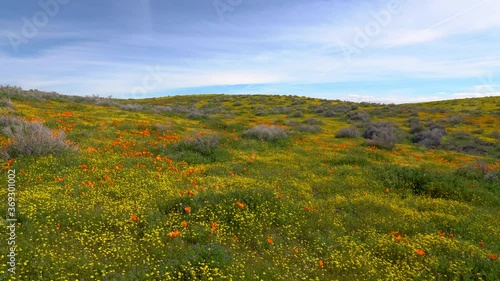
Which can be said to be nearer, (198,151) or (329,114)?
(198,151)

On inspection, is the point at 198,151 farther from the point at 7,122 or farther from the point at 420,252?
the point at 420,252

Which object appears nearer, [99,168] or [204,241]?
[204,241]

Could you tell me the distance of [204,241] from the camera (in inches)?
258

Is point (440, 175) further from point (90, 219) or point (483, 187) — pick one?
point (90, 219)

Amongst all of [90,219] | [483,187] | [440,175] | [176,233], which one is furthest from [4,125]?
[483,187]

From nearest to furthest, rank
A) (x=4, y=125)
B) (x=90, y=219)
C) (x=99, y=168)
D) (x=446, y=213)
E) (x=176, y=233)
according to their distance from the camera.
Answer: (x=176, y=233) < (x=90, y=219) < (x=446, y=213) < (x=99, y=168) < (x=4, y=125)

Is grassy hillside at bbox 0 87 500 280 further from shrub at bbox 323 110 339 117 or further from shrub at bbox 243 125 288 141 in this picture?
shrub at bbox 323 110 339 117

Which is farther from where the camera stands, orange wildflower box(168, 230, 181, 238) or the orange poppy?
the orange poppy

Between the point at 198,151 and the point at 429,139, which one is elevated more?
the point at 198,151

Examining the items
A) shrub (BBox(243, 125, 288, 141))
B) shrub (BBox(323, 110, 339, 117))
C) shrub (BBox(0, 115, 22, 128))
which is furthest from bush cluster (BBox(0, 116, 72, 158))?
shrub (BBox(323, 110, 339, 117))

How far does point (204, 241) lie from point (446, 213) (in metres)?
7.31

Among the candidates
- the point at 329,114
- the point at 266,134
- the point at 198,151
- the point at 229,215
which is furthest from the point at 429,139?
the point at 229,215

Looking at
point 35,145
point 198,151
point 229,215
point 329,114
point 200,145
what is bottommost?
point 229,215

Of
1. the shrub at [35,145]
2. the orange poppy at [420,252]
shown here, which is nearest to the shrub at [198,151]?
the shrub at [35,145]
